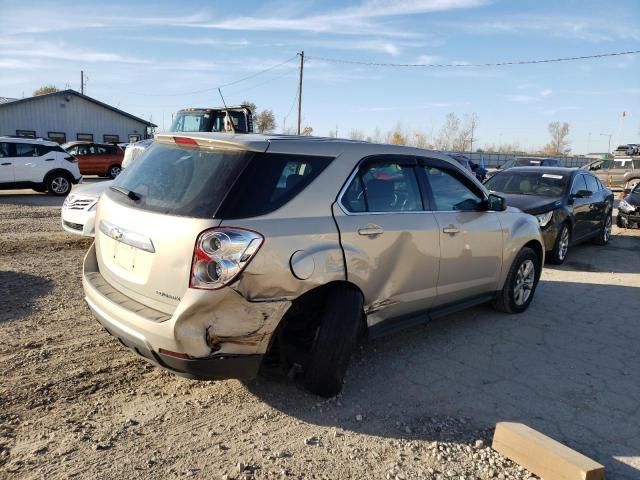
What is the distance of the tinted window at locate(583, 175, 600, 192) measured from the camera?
380 inches

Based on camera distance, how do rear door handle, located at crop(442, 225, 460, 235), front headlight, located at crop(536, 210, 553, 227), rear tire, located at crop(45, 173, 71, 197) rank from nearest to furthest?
1. rear door handle, located at crop(442, 225, 460, 235)
2. front headlight, located at crop(536, 210, 553, 227)
3. rear tire, located at crop(45, 173, 71, 197)

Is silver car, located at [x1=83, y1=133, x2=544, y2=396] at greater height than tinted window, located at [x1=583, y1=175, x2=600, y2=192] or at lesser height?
lesser

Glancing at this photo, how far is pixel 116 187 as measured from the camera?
3.75 metres

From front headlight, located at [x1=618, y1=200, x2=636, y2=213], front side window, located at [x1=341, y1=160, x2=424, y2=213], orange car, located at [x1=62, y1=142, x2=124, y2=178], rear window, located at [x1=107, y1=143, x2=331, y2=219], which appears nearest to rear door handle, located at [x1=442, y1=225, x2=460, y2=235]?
front side window, located at [x1=341, y1=160, x2=424, y2=213]

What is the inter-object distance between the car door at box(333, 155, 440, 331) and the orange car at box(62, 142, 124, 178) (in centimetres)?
2101

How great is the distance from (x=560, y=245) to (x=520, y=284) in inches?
125

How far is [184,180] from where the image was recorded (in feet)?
10.5

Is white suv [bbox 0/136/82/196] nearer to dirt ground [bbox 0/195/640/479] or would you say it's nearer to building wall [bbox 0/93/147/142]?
dirt ground [bbox 0/195/640/479]

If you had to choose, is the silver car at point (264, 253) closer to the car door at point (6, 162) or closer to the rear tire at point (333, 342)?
the rear tire at point (333, 342)

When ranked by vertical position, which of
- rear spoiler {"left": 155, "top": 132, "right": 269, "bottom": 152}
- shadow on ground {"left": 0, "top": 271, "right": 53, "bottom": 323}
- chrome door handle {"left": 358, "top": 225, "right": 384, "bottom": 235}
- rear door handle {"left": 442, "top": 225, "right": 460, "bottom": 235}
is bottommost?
shadow on ground {"left": 0, "top": 271, "right": 53, "bottom": 323}

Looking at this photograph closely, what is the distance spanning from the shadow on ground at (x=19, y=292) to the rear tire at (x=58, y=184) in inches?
417

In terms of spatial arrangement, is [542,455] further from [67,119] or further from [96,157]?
[67,119]

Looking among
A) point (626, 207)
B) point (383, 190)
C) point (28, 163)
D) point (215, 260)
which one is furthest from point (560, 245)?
point (28, 163)

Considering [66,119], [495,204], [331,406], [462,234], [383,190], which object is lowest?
[331,406]
